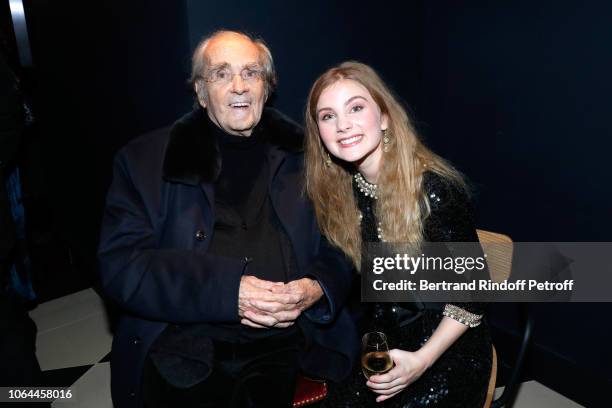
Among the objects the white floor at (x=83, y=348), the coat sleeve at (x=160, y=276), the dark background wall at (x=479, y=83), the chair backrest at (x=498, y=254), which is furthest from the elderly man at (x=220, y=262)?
the white floor at (x=83, y=348)

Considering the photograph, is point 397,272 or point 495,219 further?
point 495,219

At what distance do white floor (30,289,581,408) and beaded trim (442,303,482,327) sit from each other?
3.61 ft

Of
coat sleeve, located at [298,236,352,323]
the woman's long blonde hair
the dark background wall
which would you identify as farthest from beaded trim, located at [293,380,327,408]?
the dark background wall

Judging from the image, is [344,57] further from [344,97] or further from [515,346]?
[515,346]

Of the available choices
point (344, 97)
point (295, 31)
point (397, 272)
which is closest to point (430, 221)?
point (397, 272)

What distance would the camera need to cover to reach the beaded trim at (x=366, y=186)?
183cm

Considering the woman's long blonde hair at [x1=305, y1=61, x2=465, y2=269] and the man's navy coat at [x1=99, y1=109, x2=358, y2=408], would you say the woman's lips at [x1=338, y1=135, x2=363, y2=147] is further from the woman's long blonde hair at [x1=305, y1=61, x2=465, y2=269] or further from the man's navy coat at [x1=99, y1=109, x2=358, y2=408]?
the man's navy coat at [x1=99, y1=109, x2=358, y2=408]

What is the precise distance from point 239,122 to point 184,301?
71 cm

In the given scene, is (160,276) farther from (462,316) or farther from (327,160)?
(462,316)

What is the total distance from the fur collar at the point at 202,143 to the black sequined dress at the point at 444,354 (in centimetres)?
62

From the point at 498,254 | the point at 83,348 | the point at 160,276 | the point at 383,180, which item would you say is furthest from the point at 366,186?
the point at 83,348

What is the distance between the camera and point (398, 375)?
59.1 inches

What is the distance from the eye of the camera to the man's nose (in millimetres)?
1875

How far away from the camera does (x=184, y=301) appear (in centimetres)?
170
